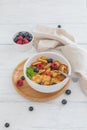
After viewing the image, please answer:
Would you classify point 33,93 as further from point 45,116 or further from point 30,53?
point 30,53

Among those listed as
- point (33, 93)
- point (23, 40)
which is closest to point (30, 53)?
point (23, 40)

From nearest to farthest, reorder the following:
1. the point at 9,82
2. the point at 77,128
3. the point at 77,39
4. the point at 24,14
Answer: the point at 77,128 < the point at 9,82 < the point at 77,39 < the point at 24,14

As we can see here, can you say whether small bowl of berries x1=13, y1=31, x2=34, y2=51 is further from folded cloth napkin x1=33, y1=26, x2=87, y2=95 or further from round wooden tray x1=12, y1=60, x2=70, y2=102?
round wooden tray x1=12, y1=60, x2=70, y2=102

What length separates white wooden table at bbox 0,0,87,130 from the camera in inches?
33.3

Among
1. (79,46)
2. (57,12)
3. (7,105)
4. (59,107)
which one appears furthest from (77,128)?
(57,12)

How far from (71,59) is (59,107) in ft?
0.59

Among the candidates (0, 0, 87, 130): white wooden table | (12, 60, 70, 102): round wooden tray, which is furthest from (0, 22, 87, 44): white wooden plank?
(12, 60, 70, 102): round wooden tray

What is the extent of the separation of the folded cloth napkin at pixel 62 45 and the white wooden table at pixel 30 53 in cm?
4

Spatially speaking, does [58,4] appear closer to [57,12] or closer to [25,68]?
[57,12]

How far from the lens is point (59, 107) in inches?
34.9

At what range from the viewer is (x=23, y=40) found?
108 centimetres

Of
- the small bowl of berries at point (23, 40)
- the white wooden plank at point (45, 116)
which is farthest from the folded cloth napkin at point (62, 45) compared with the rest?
the white wooden plank at point (45, 116)

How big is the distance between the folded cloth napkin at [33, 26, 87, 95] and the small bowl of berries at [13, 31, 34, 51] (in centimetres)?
2

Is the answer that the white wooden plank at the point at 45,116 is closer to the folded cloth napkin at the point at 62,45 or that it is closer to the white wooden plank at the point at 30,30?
the folded cloth napkin at the point at 62,45
